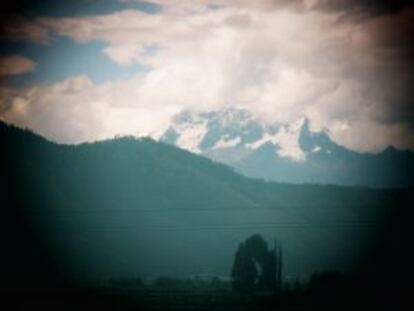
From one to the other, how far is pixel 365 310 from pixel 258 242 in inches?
1899

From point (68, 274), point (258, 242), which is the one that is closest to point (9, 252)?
point (68, 274)

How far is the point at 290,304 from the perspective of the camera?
316 feet

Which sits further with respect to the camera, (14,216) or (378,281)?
(14,216)

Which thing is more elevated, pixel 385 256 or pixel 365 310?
pixel 385 256

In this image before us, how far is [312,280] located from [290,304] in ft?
44.5

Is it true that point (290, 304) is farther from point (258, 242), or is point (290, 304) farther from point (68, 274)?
point (68, 274)

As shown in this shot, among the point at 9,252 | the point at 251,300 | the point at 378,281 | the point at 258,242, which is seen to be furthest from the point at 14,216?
the point at 378,281

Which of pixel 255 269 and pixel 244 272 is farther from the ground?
pixel 255 269

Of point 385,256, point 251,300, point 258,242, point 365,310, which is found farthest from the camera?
point 258,242

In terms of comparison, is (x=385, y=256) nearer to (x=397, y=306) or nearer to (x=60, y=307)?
(x=397, y=306)

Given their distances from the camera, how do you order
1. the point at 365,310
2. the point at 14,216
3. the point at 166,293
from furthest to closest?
1. the point at 14,216
2. the point at 166,293
3. the point at 365,310

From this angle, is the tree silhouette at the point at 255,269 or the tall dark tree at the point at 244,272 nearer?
the tree silhouette at the point at 255,269

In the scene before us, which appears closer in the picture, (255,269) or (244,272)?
(244,272)

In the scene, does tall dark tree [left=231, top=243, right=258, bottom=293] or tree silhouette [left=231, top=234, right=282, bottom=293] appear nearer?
tree silhouette [left=231, top=234, right=282, bottom=293]
